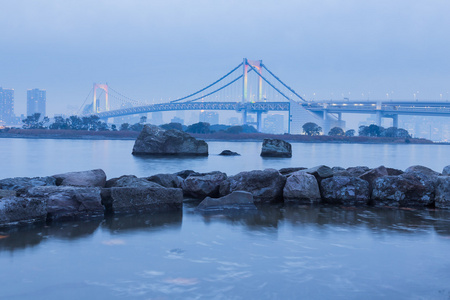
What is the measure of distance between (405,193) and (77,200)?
4.12 m

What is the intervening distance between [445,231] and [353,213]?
3.81ft

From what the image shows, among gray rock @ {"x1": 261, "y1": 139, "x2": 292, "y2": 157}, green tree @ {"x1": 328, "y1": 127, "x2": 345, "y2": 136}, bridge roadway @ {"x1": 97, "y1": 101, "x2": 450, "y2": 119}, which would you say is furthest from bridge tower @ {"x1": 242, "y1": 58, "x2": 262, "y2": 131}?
gray rock @ {"x1": 261, "y1": 139, "x2": 292, "y2": 157}

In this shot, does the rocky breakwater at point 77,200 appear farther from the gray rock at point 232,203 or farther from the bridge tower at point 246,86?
the bridge tower at point 246,86

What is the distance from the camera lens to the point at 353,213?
5.57 meters

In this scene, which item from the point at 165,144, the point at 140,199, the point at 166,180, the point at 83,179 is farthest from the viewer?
the point at 165,144

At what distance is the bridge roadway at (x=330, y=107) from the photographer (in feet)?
217

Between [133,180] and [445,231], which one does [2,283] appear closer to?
[133,180]

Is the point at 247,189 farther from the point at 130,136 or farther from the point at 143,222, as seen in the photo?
the point at 130,136

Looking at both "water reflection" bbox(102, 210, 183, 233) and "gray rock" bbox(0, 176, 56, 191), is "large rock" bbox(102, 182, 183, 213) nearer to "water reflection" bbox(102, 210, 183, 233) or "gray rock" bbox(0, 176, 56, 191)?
"water reflection" bbox(102, 210, 183, 233)

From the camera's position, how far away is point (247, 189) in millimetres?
6316

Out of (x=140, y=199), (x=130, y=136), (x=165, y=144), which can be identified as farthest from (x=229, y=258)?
(x=130, y=136)

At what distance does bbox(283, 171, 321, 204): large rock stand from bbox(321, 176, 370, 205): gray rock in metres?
0.15

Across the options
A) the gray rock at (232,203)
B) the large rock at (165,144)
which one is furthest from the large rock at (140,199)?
the large rock at (165,144)

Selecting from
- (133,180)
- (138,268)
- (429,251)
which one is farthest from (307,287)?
(133,180)
